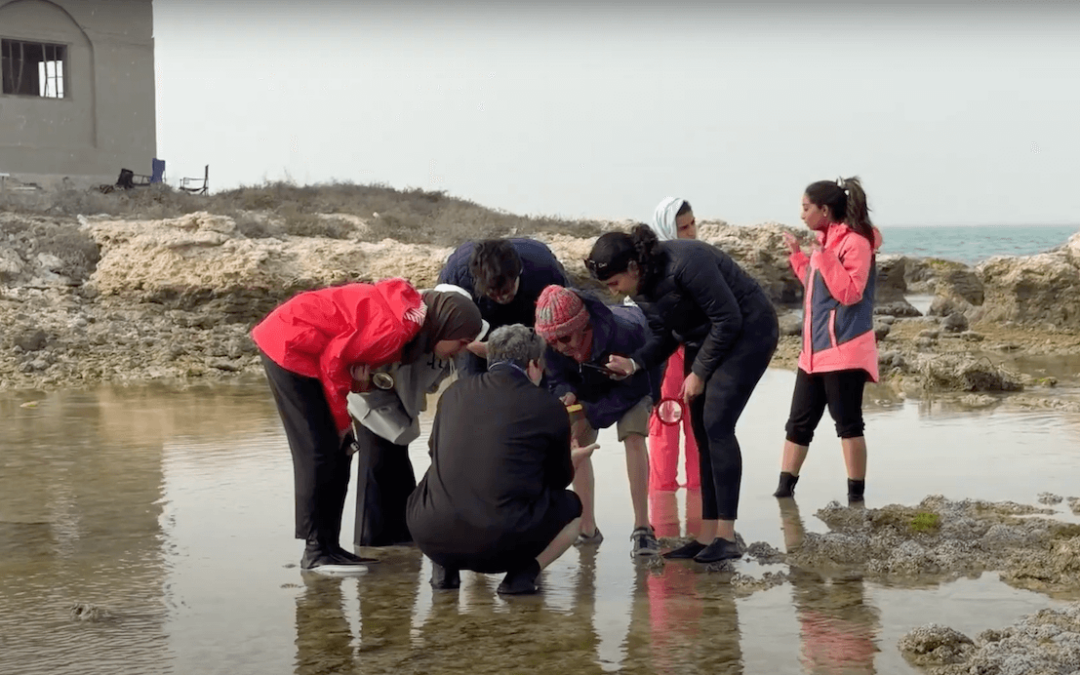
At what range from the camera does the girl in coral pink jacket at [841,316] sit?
7.12 m

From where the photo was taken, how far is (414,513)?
5355 millimetres

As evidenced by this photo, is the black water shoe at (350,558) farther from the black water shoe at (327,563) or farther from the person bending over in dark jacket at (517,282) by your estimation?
the person bending over in dark jacket at (517,282)

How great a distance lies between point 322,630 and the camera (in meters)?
4.96

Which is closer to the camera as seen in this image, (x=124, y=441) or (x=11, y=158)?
(x=124, y=441)

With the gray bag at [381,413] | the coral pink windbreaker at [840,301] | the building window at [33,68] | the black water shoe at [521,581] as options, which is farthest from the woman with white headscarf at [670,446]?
the building window at [33,68]

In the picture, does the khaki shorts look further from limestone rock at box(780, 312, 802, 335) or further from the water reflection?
limestone rock at box(780, 312, 802, 335)

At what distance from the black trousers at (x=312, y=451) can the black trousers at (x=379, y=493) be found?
0.45m

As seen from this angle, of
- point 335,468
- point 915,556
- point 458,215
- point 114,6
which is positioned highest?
point 114,6

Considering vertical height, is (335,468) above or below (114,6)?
below

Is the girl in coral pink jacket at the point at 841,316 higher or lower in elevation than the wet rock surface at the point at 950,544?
higher

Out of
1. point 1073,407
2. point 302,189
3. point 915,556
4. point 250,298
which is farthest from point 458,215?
point 915,556

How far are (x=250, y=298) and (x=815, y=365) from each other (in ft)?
33.0

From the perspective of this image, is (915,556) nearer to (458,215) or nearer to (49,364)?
(49,364)

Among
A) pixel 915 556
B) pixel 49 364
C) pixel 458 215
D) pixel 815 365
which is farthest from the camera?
pixel 458 215
